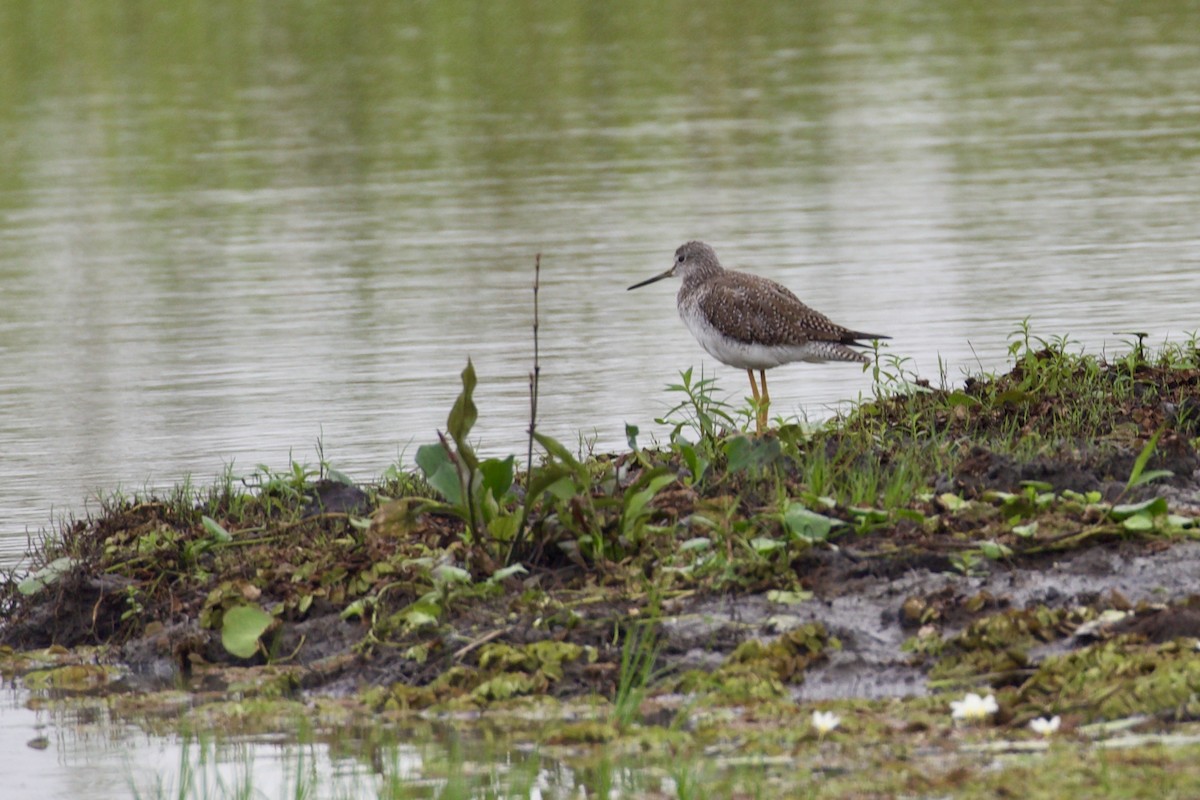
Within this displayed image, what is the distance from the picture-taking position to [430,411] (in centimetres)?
1260

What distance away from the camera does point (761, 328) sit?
34.7ft

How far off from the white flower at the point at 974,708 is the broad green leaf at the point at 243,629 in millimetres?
2721

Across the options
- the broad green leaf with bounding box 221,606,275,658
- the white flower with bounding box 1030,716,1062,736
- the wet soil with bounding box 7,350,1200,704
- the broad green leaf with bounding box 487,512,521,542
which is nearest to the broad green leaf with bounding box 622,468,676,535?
the wet soil with bounding box 7,350,1200,704

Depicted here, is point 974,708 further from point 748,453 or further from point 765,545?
point 748,453

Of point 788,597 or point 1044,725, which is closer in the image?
point 1044,725

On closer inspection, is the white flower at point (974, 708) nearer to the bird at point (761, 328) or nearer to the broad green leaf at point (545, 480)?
the broad green leaf at point (545, 480)

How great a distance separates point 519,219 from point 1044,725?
15773mm

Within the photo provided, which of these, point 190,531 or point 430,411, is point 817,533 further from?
point 430,411

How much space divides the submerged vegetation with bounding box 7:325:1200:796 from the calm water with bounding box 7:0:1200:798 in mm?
1013

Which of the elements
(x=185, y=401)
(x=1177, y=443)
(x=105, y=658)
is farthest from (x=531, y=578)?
(x=185, y=401)

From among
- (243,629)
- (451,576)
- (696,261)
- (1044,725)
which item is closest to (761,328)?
(696,261)

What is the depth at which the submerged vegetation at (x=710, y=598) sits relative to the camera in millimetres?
6277

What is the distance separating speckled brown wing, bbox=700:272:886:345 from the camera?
414 inches

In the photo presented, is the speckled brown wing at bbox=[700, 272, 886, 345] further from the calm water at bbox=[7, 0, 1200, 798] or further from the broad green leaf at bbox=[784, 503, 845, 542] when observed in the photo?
the broad green leaf at bbox=[784, 503, 845, 542]
